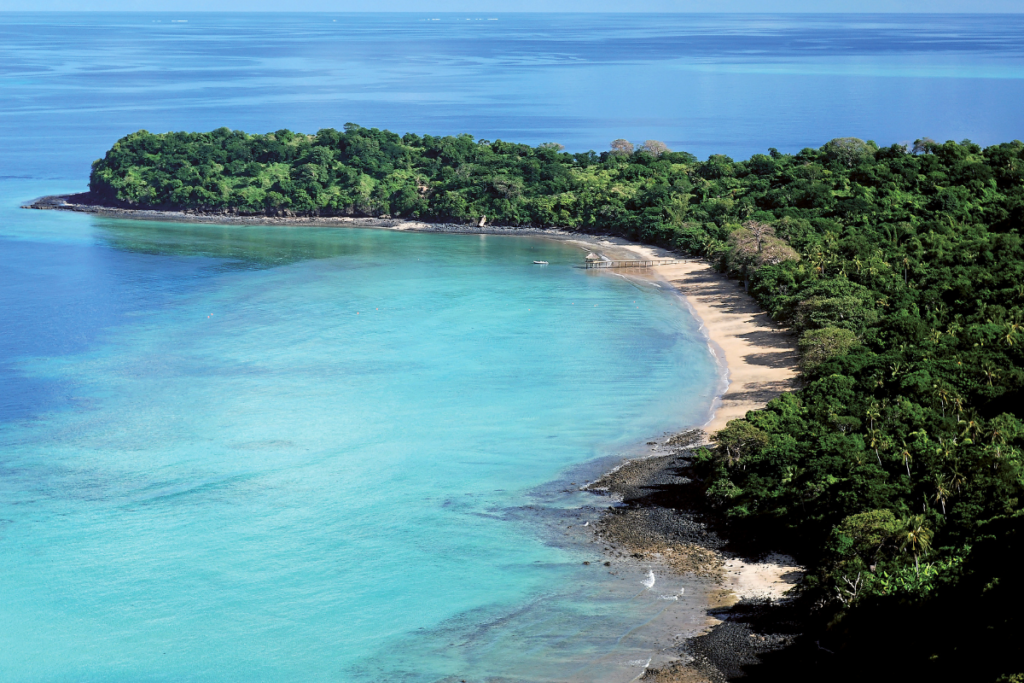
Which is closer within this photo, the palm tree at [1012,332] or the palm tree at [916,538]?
the palm tree at [916,538]

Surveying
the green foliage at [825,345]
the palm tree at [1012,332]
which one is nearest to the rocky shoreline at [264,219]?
the green foliage at [825,345]

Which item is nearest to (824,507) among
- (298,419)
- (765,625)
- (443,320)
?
(765,625)

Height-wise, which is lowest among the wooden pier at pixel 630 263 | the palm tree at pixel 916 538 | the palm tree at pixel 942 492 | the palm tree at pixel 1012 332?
the palm tree at pixel 916 538

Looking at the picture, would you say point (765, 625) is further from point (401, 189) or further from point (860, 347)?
point (401, 189)

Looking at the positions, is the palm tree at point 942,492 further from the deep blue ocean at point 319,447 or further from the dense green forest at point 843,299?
the deep blue ocean at point 319,447

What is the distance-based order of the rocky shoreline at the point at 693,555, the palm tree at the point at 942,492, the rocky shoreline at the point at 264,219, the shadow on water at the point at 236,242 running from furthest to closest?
the rocky shoreline at the point at 264,219
the shadow on water at the point at 236,242
the palm tree at the point at 942,492
the rocky shoreline at the point at 693,555

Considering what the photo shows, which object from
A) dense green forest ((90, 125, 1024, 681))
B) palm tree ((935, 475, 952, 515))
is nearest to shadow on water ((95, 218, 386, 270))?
dense green forest ((90, 125, 1024, 681))
